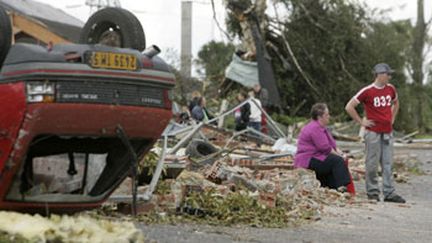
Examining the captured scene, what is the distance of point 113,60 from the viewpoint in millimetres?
5996

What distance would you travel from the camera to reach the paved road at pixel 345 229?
7391 mm

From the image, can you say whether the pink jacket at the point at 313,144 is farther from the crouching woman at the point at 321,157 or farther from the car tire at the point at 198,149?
the car tire at the point at 198,149

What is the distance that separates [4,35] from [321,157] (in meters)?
6.75

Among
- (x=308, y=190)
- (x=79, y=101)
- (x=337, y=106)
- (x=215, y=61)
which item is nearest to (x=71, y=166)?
(x=79, y=101)

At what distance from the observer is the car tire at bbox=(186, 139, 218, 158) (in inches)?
524

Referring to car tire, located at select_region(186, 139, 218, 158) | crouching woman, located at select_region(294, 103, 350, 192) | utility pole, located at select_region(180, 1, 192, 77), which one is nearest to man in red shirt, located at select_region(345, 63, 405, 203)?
crouching woman, located at select_region(294, 103, 350, 192)

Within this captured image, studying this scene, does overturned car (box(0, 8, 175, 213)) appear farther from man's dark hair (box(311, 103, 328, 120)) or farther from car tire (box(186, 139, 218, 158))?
car tire (box(186, 139, 218, 158))

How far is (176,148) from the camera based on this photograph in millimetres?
12711

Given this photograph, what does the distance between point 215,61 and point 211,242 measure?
118 feet

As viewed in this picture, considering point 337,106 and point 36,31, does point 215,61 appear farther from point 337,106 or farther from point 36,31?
point 36,31

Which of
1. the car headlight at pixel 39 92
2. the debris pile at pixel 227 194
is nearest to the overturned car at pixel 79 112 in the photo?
the car headlight at pixel 39 92

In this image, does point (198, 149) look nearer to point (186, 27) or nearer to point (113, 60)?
point (113, 60)

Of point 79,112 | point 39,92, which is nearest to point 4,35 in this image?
point 39,92

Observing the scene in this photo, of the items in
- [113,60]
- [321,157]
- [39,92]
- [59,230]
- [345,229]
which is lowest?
[345,229]
